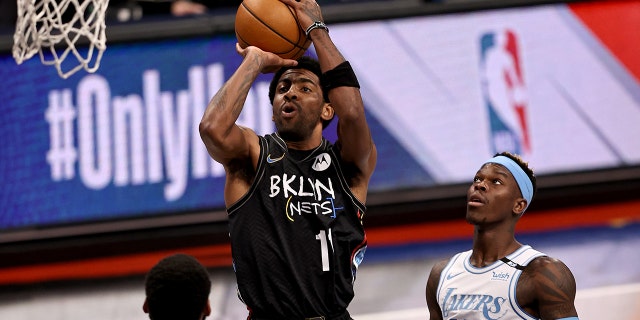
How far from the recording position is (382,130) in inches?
354

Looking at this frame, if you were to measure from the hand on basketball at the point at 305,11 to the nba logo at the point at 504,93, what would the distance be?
4.55 m

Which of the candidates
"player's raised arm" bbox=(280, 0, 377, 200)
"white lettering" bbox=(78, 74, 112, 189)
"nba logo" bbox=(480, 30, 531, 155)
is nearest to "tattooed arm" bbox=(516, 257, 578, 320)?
"player's raised arm" bbox=(280, 0, 377, 200)

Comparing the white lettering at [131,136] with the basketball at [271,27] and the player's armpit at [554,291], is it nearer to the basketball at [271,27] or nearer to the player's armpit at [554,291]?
the basketball at [271,27]

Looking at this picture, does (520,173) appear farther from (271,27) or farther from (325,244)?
(271,27)


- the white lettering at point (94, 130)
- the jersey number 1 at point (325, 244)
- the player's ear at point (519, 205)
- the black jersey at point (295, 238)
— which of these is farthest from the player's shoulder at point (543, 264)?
the white lettering at point (94, 130)

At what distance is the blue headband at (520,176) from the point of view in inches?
199

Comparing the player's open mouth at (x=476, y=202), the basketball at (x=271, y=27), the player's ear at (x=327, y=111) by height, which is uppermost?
the basketball at (x=271, y=27)

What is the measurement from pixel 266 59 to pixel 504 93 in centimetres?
483

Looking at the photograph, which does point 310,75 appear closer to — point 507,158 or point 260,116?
point 507,158

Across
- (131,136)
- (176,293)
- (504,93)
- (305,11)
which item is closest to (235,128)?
(305,11)

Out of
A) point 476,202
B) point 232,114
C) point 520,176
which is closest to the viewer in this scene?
point 232,114

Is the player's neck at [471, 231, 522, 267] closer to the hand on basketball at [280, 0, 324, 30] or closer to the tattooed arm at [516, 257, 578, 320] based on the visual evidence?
the tattooed arm at [516, 257, 578, 320]

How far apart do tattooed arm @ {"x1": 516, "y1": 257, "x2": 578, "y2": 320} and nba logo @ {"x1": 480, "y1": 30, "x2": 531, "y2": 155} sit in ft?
14.6

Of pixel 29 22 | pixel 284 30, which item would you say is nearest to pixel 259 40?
pixel 284 30
